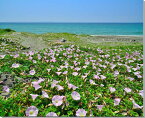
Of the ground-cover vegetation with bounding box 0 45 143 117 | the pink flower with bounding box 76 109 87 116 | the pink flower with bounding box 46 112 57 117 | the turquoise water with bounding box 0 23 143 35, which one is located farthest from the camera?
the turquoise water with bounding box 0 23 143 35

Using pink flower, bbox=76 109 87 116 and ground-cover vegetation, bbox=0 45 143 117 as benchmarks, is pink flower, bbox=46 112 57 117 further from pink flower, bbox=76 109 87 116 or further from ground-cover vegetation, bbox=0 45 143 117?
pink flower, bbox=76 109 87 116

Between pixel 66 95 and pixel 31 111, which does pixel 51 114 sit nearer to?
pixel 31 111

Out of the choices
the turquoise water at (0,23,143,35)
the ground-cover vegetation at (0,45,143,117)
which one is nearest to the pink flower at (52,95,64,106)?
the ground-cover vegetation at (0,45,143,117)

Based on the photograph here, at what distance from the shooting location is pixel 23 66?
15.6ft

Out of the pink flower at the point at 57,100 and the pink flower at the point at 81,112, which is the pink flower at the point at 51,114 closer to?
the pink flower at the point at 57,100

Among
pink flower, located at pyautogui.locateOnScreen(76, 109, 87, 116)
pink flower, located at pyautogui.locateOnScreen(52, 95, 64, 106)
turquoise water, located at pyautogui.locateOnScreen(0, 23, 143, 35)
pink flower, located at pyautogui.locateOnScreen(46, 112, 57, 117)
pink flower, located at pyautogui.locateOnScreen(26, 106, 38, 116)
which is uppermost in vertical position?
turquoise water, located at pyautogui.locateOnScreen(0, 23, 143, 35)

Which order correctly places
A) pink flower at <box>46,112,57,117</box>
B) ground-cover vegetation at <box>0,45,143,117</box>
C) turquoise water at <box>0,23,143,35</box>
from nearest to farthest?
pink flower at <box>46,112,57,117</box> < ground-cover vegetation at <box>0,45,143,117</box> < turquoise water at <box>0,23,143,35</box>

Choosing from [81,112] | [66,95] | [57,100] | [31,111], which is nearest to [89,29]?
[66,95]

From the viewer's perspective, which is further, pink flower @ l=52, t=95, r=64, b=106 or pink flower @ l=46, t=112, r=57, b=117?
pink flower @ l=52, t=95, r=64, b=106

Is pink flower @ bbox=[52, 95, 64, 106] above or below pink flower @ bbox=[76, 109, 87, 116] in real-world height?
above

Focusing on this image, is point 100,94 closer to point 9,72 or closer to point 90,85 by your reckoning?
point 90,85

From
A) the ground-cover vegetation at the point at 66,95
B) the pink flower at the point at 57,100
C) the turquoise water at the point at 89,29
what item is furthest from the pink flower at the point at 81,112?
the turquoise water at the point at 89,29

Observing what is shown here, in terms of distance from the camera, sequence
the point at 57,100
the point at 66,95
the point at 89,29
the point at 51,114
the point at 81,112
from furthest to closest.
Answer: the point at 89,29 < the point at 66,95 < the point at 57,100 < the point at 81,112 < the point at 51,114

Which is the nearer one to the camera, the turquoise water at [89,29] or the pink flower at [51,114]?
the pink flower at [51,114]
